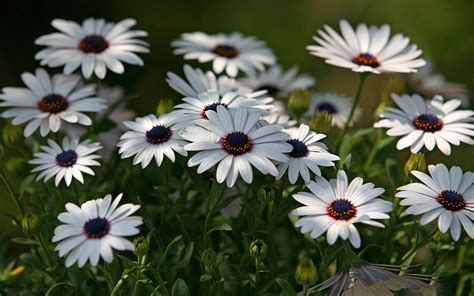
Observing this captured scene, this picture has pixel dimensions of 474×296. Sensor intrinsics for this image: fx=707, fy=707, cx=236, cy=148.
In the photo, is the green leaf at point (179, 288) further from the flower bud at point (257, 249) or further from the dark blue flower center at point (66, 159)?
the dark blue flower center at point (66, 159)

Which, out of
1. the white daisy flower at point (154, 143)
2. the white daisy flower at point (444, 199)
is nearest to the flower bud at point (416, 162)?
the white daisy flower at point (444, 199)

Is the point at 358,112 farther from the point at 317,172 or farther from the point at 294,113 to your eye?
the point at 317,172

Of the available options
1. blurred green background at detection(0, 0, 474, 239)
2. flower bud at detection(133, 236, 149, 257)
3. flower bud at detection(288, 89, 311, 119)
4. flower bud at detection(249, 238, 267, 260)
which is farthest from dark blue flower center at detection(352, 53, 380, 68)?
blurred green background at detection(0, 0, 474, 239)

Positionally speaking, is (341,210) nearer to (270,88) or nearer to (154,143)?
(154,143)

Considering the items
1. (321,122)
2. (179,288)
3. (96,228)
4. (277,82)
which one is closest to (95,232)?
(96,228)

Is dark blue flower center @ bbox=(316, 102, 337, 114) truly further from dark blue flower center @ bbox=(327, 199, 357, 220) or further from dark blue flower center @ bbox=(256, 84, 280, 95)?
dark blue flower center @ bbox=(327, 199, 357, 220)
